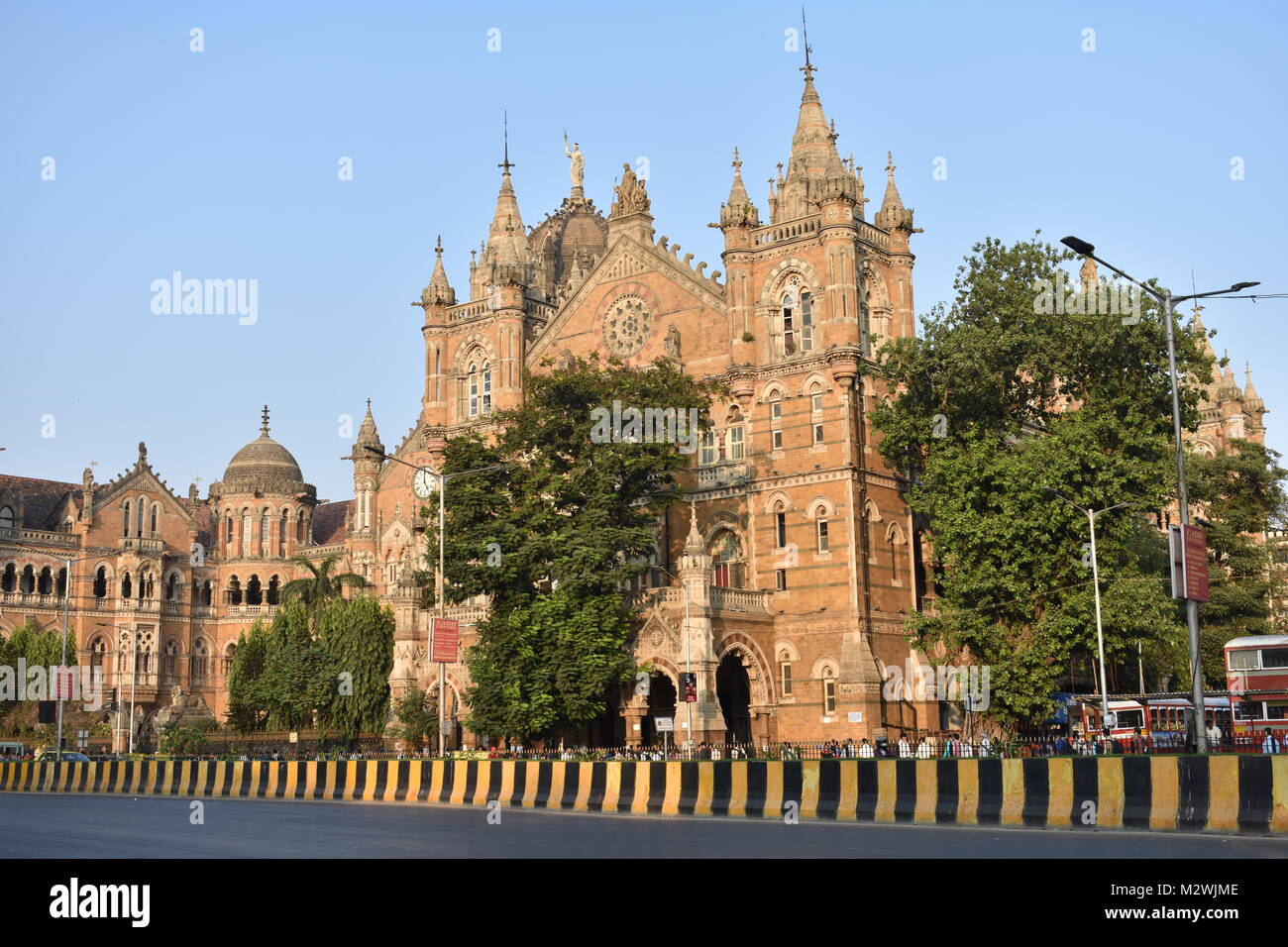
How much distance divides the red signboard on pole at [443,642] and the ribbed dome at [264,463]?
5616 cm

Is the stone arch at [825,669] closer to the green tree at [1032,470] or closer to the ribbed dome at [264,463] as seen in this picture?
the green tree at [1032,470]

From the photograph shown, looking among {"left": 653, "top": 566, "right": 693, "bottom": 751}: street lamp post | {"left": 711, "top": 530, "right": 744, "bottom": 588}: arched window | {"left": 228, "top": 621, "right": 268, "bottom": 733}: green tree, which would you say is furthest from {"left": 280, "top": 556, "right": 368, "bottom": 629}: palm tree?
{"left": 653, "top": 566, "right": 693, "bottom": 751}: street lamp post

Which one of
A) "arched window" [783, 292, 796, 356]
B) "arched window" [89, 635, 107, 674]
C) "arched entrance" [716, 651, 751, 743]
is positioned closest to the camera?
"arched window" [783, 292, 796, 356]

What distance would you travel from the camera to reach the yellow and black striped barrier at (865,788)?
2059 centimetres

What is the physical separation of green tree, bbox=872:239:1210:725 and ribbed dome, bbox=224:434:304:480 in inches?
2112

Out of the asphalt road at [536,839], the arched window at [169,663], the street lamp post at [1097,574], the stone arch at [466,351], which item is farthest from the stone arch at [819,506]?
the arched window at [169,663]

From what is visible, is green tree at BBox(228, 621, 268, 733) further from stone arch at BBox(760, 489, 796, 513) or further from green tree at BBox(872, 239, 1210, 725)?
green tree at BBox(872, 239, 1210, 725)

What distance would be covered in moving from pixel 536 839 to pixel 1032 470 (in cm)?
2923

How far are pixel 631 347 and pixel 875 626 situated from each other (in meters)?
16.5

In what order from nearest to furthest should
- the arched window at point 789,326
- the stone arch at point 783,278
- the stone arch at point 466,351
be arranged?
the stone arch at point 783,278
the arched window at point 789,326
the stone arch at point 466,351

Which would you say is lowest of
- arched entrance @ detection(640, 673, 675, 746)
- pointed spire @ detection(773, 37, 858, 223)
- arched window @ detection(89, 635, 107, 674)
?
arched entrance @ detection(640, 673, 675, 746)

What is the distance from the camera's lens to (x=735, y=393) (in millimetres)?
55656

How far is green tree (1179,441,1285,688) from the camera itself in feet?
194
